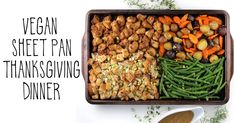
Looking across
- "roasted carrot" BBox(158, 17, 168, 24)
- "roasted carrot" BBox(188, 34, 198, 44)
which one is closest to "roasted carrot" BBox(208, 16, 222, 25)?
"roasted carrot" BBox(188, 34, 198, 44)

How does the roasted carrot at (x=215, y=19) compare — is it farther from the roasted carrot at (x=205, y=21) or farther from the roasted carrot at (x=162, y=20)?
the roasted carrot at (x=162, y=20)

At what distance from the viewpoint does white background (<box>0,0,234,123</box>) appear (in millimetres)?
3186

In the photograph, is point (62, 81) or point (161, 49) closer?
point (161, 49)

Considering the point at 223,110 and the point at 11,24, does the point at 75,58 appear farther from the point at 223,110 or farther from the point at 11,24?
the point at 223,110

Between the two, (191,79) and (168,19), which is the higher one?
(168,19)

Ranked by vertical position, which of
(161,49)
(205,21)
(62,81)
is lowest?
(62,81)

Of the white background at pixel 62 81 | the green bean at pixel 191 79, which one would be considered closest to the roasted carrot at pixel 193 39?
the green bean at pixel 191 79

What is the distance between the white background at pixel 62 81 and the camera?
10.5ft

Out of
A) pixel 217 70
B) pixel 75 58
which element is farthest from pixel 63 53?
pixel 217 70

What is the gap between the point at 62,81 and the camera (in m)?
3.24

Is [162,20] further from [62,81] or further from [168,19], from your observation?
[62,81]

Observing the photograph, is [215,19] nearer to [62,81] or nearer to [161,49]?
[161,49]

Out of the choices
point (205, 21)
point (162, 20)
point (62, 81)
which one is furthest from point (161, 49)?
point (62, 81)

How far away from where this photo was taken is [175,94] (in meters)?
3.05
